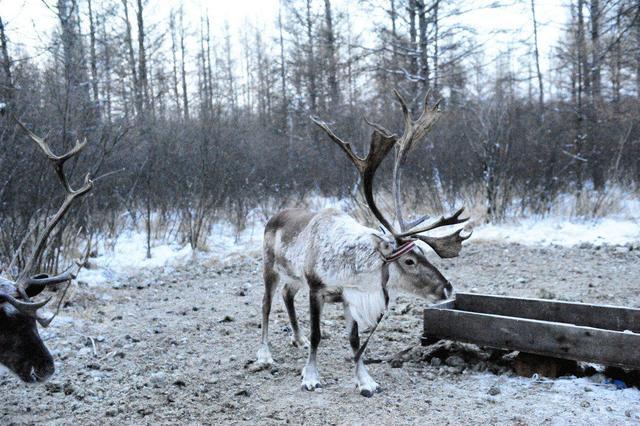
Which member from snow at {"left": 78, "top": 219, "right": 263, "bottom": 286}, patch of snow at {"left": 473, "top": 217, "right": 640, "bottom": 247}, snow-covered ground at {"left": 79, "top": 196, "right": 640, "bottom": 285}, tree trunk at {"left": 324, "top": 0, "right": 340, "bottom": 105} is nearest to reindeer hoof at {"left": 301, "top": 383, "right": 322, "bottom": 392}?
snow at {"left": 78, "top": 219, "right": 263, "bottom": 286}

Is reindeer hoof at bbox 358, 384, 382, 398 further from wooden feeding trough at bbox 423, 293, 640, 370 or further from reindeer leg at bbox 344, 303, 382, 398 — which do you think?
wooden feeding trough at bbox 423, 293, 640, 370

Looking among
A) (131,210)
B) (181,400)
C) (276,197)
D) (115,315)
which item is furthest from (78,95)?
(181,400)

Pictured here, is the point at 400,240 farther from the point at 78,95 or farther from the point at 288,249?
the point at 78,95

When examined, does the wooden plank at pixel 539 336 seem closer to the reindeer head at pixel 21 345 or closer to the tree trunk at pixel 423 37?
the reindeer head at pixel 21 345

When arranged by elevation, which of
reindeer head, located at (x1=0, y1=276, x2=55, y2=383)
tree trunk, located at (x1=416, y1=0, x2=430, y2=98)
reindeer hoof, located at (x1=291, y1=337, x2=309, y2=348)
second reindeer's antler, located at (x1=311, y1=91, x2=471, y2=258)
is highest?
tree trunk, located at (x1=416, y1=0, x2=430, y2=98)

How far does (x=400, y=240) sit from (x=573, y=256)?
19.7 feet

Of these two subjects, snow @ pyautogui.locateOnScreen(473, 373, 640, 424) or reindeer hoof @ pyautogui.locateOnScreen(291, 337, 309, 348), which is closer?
snow @ pyautogui.locateOnScreen(473, 373, 640, 424)

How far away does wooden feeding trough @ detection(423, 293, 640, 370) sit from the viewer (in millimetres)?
3754

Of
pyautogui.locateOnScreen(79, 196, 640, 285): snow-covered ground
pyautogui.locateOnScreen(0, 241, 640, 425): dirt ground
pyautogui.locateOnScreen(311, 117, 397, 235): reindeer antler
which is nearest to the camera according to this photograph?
pyautogui.locateOnScreen(0, 241, 640, 425): dirt ground

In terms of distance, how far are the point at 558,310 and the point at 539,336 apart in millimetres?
880

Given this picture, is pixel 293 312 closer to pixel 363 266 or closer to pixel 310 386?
pixel 310 386

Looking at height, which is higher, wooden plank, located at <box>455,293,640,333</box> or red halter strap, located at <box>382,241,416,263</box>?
red halter strap, located at <box>382,241,416,263</box>

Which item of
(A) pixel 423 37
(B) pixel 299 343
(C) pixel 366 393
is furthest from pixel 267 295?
(A) pixel 423 37

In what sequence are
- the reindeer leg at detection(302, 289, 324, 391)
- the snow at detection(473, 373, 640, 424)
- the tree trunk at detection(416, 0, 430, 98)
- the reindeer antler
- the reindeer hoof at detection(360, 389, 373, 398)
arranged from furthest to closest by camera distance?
the tree trunk at detection(416, 0, 430, 98) → the reindeer antler → the reindeer leg at detection(302, 289, 324, 391) → the reindeer hoof at detection(360, 389, 373, 398) → the snow at detection(473, 373, 640, 424)
